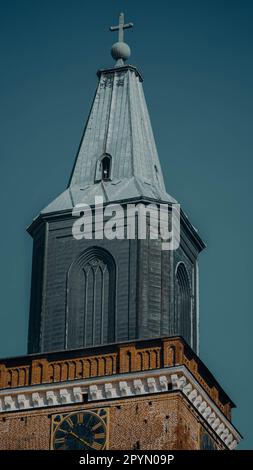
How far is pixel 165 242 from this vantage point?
206 ft

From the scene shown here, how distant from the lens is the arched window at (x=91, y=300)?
61750 mm

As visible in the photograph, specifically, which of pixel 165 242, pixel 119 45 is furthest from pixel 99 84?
pixel 165 242

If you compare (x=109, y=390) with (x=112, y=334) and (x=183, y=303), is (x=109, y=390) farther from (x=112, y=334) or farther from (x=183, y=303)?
(x=183, y=303)

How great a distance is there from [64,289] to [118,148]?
5224 mm

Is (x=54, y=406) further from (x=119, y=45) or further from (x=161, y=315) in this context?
(x=119, y=45)

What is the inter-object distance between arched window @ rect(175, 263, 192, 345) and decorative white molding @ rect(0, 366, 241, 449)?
2116 millimetres

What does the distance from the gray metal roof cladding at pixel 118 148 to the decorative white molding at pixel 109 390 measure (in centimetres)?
566

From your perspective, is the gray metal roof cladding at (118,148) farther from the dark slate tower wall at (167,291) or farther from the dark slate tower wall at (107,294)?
the dark slate tower wall at (167,291)

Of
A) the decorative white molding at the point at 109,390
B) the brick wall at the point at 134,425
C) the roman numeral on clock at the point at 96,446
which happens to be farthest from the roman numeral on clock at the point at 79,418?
the roman numeral on clock at the point at 96,446

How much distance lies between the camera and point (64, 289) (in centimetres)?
6259

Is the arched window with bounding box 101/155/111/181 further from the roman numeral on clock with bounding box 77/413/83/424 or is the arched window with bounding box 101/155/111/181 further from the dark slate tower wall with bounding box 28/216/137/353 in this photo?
the roman numeral on clock with bounding box 77/413/83/424

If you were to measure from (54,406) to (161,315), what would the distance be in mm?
3905

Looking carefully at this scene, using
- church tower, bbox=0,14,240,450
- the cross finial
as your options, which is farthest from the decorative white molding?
the cross finial
